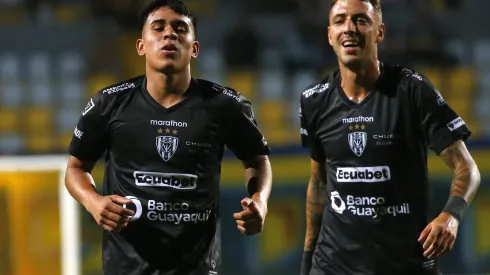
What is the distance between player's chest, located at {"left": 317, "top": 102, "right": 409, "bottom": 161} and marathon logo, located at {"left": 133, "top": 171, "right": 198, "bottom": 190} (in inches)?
21.7

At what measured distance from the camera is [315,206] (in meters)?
3.44

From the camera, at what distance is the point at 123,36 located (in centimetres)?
749

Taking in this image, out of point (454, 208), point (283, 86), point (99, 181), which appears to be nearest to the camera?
point (454, 208)

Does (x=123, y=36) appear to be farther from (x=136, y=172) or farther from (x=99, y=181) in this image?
(x=136, y=172)

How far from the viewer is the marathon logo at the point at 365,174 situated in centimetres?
314

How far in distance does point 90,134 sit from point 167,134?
11.6 inches

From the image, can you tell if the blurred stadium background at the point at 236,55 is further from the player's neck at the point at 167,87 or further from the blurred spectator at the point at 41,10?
the player's neck at the point at 167,87

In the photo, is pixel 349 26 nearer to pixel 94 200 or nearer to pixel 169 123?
pixel 169 123

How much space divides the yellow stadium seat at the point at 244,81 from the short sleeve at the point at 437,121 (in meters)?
4.08

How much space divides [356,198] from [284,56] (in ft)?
14.3

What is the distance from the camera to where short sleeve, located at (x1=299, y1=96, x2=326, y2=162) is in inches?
133

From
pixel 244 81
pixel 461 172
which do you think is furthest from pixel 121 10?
pixel 461 172

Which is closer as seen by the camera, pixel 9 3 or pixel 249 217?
pixel 249 217

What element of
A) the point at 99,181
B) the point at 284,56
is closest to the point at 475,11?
the point at 284,56
